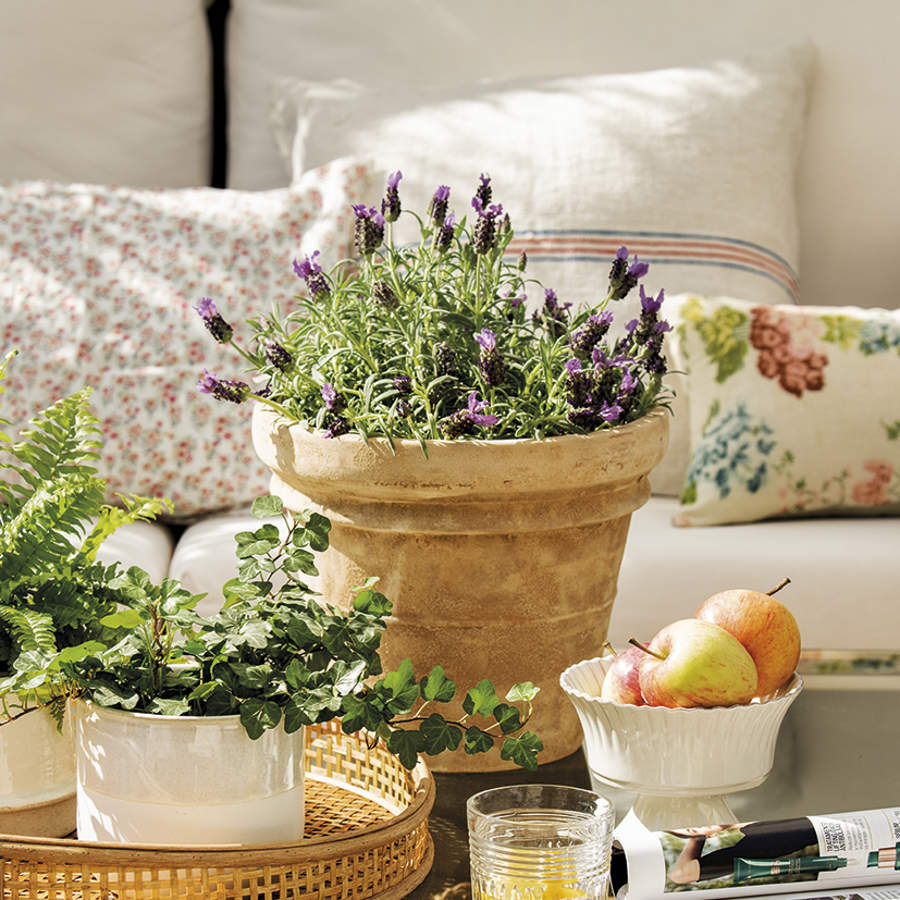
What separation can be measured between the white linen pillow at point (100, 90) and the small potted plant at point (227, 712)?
161 centimetres

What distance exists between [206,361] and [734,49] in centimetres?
109

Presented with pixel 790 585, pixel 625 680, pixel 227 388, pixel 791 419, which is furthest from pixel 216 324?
pixel 791 419

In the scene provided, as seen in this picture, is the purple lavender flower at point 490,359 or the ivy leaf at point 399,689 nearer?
the ivy leaf at point 399,689

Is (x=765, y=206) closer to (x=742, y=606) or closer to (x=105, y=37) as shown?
(x=105, y=37)

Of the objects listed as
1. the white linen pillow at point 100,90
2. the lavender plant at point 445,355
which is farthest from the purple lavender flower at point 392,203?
the white linen pillow at point 100,90

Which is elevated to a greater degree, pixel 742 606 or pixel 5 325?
pixel 5 325

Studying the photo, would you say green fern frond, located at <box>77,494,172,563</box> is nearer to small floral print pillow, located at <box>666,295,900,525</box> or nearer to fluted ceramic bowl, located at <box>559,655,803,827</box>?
fluted ceramic bowl, located at <box>559,655,803,827</box>

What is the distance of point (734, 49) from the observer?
212 cm

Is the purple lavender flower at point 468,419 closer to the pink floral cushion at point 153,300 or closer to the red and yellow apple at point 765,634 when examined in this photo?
the red and yellow apple at point 765,634

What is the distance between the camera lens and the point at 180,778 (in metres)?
0.60

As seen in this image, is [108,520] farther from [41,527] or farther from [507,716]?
[507,716]

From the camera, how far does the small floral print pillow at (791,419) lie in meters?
1.65

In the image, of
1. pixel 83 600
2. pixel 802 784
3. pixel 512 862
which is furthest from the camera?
pixel 802 784

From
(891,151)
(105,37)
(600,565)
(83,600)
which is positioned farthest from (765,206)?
(83,600)
